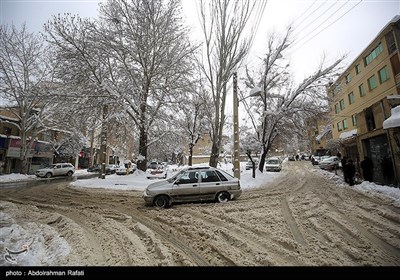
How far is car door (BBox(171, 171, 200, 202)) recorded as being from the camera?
7723 mm

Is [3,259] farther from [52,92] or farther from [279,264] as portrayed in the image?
Answer: [52,92]

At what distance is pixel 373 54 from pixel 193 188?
23.0 metres

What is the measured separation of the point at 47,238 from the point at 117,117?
1044 cm

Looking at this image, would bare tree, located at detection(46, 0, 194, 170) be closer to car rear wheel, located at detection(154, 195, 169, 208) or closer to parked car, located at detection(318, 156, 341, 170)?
car rear wheel, located at detection(154, 195, 169, 208)

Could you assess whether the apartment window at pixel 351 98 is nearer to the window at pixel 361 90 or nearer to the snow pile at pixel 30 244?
the window at pixel 361 90

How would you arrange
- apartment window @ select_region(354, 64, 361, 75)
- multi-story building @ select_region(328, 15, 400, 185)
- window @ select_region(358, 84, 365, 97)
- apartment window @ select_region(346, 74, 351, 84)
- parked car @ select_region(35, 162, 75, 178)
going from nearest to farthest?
multi-story building @ select_region(328, 15, 400, 185) < window @ select_region(358, 84, 365, 97) < apartment window @ select_region(354, 64, 361, 75) < parked car @ select_region(35, 162, 75, 178) < apartment window @ select_region(346, 74, 351, 84)

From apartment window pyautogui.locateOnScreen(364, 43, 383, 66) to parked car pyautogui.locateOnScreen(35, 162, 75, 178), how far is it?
→ 122 ft

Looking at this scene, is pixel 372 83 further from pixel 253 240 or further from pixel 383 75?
pixel 253 240

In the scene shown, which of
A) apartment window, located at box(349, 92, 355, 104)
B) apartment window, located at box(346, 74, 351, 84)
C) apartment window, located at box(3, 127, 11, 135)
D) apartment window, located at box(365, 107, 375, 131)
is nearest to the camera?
apartment window, located at box(365, 107, 375, 131)

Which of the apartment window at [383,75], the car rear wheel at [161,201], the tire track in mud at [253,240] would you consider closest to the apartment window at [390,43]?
the apartment window at [383,75]

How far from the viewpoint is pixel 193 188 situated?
7926 mm

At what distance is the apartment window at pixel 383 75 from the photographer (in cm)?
1666

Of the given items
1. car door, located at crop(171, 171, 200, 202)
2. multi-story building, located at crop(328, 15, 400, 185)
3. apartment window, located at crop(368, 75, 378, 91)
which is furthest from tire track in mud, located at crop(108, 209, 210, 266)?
apartment window, located at crop(368, 75, 378, 91)
